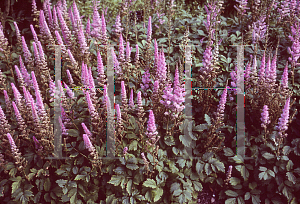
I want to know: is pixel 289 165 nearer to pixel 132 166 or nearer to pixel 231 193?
pixel 231 193

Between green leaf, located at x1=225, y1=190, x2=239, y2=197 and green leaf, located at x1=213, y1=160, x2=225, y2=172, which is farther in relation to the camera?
green leaf, located at x1=225, y1=190, x2=239, y2=197

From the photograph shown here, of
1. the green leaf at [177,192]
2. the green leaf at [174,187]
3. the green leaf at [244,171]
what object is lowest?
the green leaf at [177,192]

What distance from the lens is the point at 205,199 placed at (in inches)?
131

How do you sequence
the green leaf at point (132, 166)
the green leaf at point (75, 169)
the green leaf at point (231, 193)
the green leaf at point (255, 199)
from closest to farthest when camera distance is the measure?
the green leaf at point (132, 166)
the green leaf at point (75, 169)
the green leaf at point (255, 199)
the green leaf at point (231, 193)

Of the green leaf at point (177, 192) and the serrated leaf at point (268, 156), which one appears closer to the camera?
the green leaf at point (177, 192)

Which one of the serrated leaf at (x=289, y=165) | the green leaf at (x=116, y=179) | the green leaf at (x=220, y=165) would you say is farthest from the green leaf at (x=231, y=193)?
the green leaf at (x=116, y=179)

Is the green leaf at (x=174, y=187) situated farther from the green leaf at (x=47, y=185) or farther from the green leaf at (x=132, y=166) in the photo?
the green leaf at (x=47, y=185)

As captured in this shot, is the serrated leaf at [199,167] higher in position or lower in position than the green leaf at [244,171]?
higher

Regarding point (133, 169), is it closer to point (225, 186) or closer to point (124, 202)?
point (124, 202)

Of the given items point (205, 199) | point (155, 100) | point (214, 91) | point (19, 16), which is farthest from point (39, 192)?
point (19, 16)

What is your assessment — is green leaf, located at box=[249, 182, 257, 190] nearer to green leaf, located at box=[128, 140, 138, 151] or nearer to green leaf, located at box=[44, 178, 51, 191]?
green leaf, located at box=[128, 140, 138, 151]

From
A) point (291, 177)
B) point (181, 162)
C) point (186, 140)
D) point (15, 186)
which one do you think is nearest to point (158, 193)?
point (181, 162)

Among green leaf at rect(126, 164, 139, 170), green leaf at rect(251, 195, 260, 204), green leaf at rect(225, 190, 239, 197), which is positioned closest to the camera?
green leaf at rect(126, 164, 139, 170)

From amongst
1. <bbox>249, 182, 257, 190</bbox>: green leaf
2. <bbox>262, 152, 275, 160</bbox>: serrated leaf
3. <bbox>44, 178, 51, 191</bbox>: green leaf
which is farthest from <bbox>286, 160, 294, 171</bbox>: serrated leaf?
<bbox>44, 178, 51, 191</bbox>: green leaf
